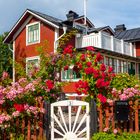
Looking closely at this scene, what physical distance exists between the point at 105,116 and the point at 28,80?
3.27 m

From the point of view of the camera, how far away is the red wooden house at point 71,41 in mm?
25562

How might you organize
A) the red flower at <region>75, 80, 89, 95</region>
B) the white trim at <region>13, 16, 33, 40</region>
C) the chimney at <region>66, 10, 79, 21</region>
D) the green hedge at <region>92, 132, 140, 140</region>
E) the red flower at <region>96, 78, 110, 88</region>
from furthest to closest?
the chimney at <region>66, 10, 79, 21</region>
the white trim at <region>13, 16, 33, 40</region>
the red flower at <region>75, 80, 89, 95</region>
the red flower at <region>96, 78, 110, 88</region>
the green hedge at <region>92, 132, 140, 140</region>

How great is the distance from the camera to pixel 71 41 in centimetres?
2631

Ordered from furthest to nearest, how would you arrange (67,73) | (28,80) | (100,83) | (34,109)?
(67,73)
(28,80)
(100,83)
(34,109)

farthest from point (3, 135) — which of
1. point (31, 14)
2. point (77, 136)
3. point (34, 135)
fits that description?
point (31, 14)

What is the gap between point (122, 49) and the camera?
28547mm

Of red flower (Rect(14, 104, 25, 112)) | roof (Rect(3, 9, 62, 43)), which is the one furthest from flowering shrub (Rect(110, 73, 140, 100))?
roof (Rect(3, 9, 62, 43))

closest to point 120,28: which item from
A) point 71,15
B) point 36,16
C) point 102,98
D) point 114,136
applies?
point 71,15

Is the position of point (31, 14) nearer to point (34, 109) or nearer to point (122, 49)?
point (122, 49)

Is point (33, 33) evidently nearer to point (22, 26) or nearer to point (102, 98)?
point (22, 26)

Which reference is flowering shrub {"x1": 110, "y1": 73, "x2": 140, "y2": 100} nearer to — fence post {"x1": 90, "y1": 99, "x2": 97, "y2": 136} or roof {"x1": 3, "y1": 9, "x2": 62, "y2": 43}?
fence post {"x1": 90, "y1": 99, "x2": 97, "y2": 136}

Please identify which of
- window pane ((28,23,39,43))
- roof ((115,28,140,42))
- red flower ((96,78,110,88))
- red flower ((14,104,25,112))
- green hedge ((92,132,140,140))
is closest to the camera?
green hedge ((92,132,140,140))

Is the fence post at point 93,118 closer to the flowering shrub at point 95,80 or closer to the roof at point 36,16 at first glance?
the flowering shrub at point 95,80

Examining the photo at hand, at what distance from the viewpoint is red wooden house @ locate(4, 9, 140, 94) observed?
1006 inches
